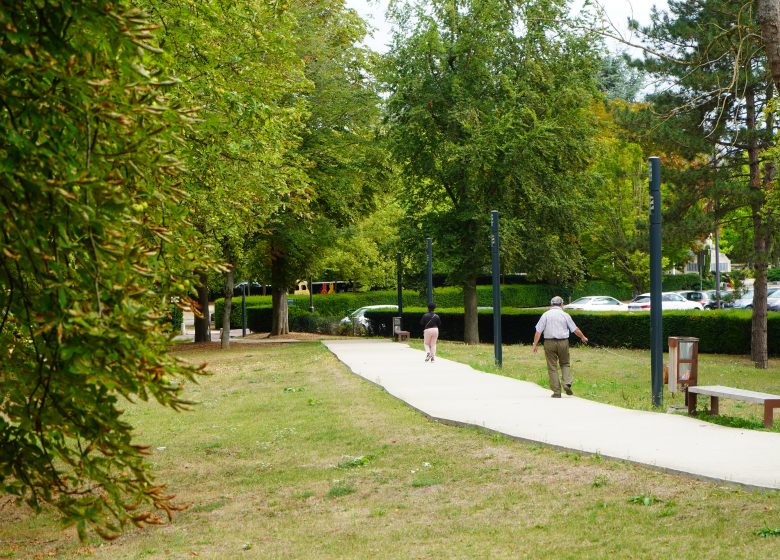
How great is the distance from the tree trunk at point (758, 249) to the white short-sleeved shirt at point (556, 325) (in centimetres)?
1593

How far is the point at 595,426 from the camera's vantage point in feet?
39.3

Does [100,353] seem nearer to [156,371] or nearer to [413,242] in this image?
[156,371]

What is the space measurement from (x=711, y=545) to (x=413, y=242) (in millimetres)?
30992

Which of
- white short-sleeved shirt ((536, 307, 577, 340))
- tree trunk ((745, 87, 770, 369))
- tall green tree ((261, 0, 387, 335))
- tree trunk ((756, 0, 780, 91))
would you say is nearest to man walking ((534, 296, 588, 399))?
white short-sleeved shirt ((536, 307, 577, 340))

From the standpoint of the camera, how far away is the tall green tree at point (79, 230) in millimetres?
4719

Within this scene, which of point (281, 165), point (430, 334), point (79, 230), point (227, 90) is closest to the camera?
point (79, 230)

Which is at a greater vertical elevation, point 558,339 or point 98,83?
point 98,83

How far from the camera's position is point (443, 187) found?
129ft

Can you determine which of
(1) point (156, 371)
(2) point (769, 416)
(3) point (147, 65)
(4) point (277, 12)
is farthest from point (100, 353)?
(4) point (277, 12)

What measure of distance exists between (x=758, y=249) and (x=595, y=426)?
21.5 metres

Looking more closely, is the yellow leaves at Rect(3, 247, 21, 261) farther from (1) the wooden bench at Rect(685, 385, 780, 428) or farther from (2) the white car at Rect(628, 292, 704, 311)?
(2) the white car at Rect(628, 292, 704, 311)

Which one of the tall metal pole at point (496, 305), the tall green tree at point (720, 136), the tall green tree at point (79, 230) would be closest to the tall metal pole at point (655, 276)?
the tall metal pole at point (496, 305)

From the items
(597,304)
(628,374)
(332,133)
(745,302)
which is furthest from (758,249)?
(597,304)

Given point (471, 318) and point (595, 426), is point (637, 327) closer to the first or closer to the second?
point (471, 318)
